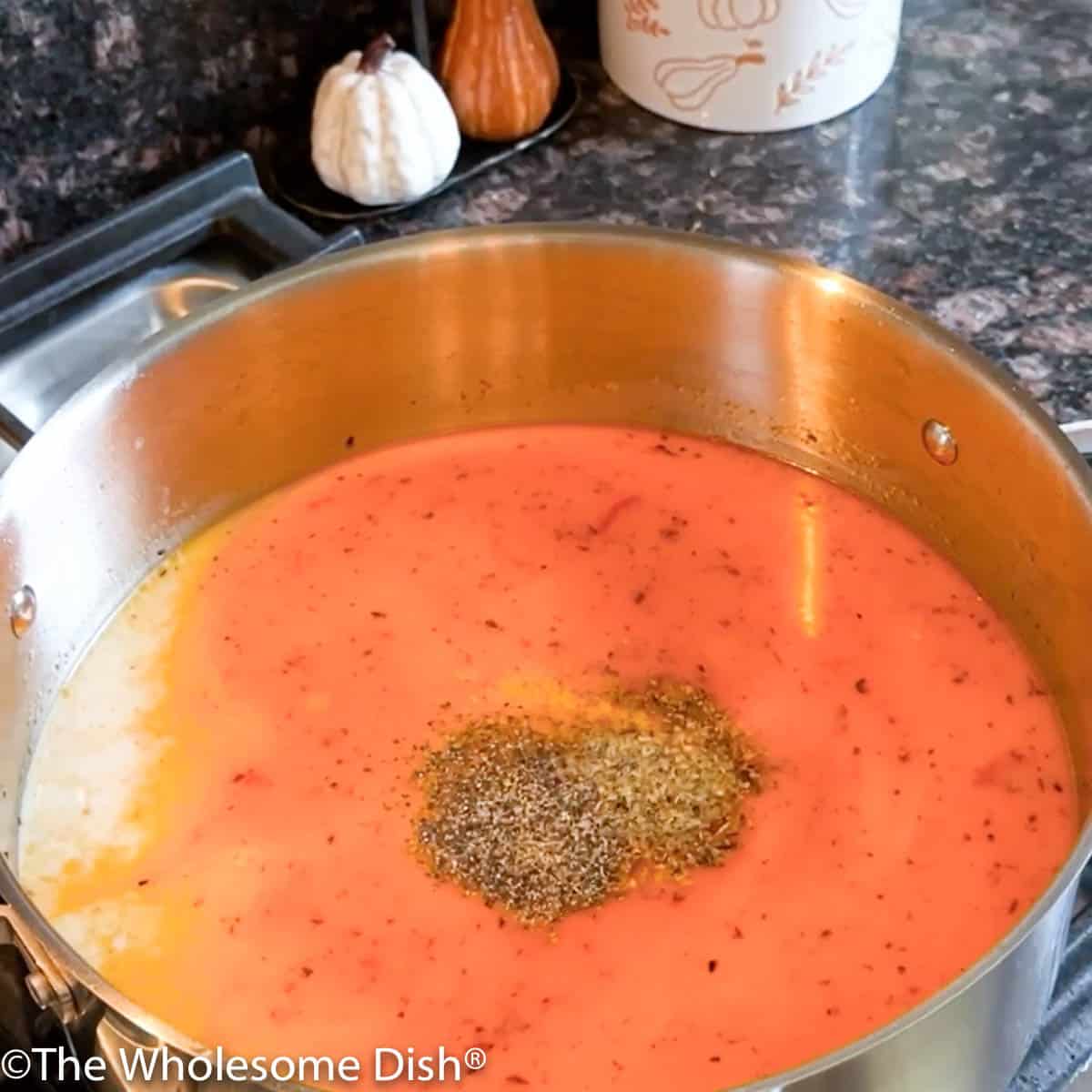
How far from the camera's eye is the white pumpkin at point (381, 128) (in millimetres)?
932

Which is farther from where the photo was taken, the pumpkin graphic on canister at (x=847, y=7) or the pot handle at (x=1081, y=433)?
the pumpkin graphic on canister at (x=847, y=7)

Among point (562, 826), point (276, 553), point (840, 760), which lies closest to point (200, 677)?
point (276, 553)

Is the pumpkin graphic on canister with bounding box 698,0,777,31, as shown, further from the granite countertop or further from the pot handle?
the pot handle

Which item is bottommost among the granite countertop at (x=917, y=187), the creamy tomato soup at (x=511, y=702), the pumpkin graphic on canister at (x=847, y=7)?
the creamy tomato soup at (x=511, y=702)

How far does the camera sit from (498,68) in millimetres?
997

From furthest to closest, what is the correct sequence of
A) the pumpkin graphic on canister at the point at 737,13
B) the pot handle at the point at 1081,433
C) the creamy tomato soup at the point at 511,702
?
the pumpkin graphic on canister at the point at 737,13 → the pot handle at the point at 1081,433 → the creamy tomato soup at the point at 511,702

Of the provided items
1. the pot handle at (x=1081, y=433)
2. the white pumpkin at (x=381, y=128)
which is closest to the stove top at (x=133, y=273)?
the white pumpkin at (x=381, y=128)

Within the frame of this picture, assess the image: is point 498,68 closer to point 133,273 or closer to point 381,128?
point 381,128

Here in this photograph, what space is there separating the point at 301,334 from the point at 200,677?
0.61ft

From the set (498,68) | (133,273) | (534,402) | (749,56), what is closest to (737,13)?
(749,56)

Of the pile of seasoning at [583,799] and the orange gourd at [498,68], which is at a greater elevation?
the orange gourd at [498,68]

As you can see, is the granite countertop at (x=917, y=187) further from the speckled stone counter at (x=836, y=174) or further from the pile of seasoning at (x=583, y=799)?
the pile of seasoning at (x=583, y=799)

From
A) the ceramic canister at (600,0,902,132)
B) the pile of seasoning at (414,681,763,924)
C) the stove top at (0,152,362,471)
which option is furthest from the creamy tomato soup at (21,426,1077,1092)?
the ceramic canister at (600,0,902,132)

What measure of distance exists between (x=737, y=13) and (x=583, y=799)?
480mm
